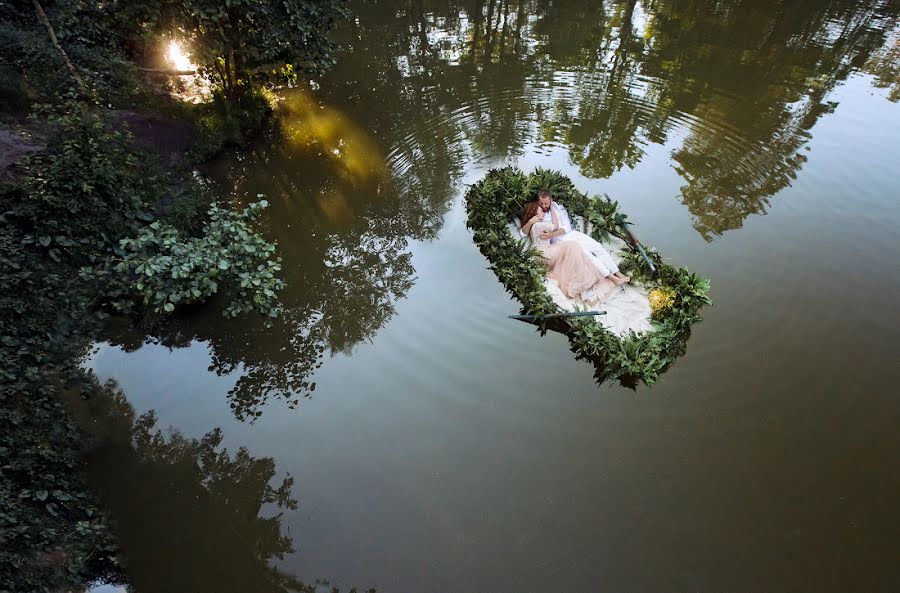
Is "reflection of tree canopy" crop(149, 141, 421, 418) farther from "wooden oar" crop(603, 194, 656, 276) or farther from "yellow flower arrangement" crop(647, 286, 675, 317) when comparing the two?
"yellow flower arrangement" crop(647, 286, 675, 317)

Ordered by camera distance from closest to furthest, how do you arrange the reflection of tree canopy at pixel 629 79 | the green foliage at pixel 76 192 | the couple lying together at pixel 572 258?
the green foliage at pixel 76 192, the couple lying together at pixel 572 258, the reflection of tree canopy at pixel 629 79

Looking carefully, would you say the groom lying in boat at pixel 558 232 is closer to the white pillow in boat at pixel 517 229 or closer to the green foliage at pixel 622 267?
the white pillow in boat at pixel 517 229

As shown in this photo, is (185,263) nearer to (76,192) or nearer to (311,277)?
(76,192)

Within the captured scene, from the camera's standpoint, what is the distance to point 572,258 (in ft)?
20.9

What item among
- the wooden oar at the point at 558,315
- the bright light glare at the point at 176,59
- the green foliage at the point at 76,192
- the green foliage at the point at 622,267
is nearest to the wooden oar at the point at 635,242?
the green foliage at the point at 622,267

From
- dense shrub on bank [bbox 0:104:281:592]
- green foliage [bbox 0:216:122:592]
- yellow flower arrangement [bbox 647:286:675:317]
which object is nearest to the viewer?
green foliage [bbox 0:216:122:592]

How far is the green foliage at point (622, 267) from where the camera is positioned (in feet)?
18.0

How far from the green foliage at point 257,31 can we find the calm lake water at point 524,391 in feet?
5.50

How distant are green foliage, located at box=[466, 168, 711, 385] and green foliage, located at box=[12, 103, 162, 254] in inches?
185

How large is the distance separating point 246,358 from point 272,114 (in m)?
6.70

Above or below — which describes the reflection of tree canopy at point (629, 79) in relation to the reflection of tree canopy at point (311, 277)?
above

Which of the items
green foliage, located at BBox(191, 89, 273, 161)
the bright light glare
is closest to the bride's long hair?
green foliage, located at BBox(191, 89, 273, 161)

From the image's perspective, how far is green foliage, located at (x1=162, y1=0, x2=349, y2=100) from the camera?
684 cm

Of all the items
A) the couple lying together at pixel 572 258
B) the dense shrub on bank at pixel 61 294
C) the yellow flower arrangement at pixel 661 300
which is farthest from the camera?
the couple lying together at pixel 572 258
